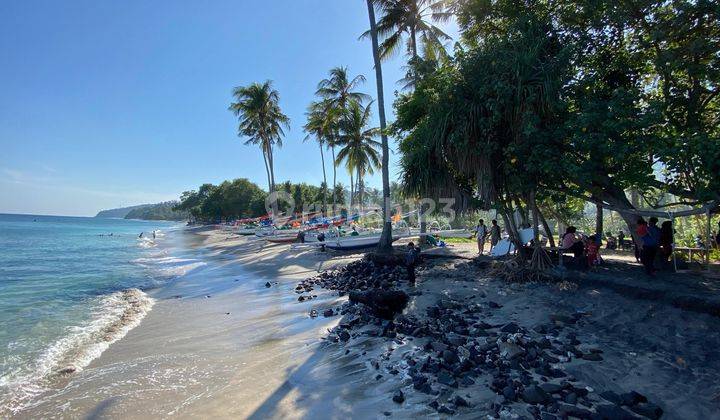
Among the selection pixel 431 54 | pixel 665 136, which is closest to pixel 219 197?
pixel 431 54

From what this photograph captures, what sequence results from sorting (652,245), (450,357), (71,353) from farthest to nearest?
(652,245) < (71,353) < (450,357)

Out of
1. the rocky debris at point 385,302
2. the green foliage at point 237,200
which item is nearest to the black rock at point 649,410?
the rocky debris at point 385,302

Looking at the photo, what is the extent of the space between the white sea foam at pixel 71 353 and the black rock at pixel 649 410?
7.66m

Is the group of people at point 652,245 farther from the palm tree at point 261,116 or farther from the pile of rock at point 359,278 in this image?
the palm tree at point 261,116

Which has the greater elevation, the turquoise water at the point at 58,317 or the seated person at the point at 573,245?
the seated person at the point at 573,245

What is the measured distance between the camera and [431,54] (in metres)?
19.8

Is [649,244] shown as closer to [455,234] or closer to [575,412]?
[575,412]

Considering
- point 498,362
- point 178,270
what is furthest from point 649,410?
point 178,270

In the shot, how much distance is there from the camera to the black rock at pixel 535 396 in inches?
161

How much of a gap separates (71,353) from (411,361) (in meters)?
6.56

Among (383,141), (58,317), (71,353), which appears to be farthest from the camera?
(383,141)

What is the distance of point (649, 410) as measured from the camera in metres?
3.84

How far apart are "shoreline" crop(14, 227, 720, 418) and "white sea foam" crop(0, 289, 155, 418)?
32 centimetres

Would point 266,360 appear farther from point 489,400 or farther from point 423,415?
point 489,400
